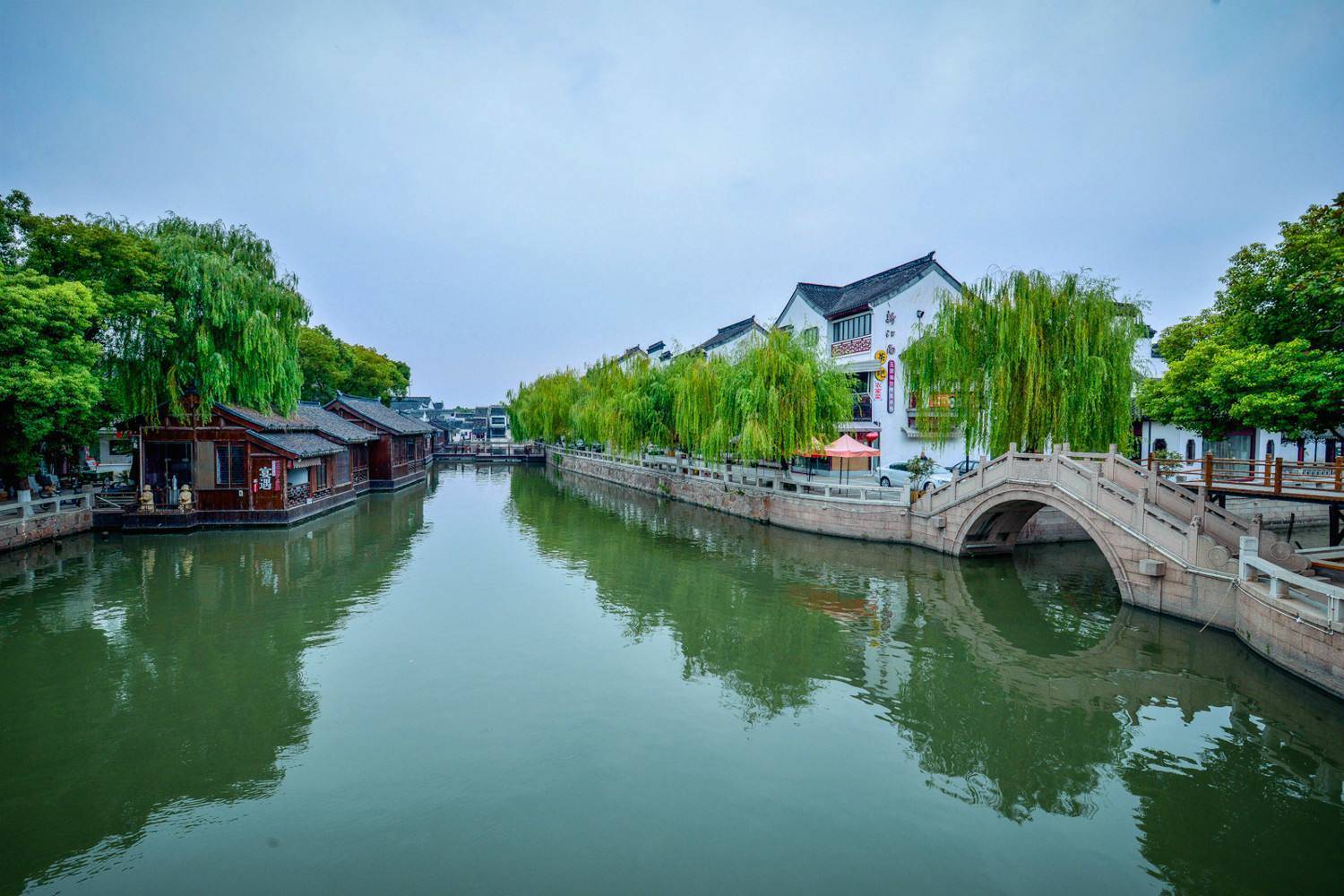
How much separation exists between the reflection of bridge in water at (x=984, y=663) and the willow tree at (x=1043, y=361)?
3485 mm

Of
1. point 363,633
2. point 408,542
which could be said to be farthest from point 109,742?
point 408,542

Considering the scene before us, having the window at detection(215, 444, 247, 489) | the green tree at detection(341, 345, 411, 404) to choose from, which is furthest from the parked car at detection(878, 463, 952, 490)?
the green tree at detection(341, 345, 411, 404)

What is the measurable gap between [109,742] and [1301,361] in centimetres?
1849

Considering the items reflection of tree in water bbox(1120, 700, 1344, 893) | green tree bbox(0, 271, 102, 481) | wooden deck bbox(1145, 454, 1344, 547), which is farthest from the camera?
green tree bbox(0, 271, 102, 481)

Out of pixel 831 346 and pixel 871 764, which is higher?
pixel 831 346

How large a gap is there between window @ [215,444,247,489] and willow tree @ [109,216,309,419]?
48.2 inches

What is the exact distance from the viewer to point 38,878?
524cm

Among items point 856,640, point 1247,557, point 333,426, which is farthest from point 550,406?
point 1247,557

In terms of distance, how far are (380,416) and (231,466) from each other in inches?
592

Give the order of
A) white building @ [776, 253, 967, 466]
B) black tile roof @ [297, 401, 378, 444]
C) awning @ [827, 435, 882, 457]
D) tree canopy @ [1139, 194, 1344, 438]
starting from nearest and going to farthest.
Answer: tree canopy @ [1139, 194, 1344, 438]
awning @ [827, 435, 882, 457]
black tile roof @ [297, 401, 378, 444]
white building @ [776, 253, 967, 466]

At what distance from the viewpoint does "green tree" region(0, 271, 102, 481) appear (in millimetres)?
14391

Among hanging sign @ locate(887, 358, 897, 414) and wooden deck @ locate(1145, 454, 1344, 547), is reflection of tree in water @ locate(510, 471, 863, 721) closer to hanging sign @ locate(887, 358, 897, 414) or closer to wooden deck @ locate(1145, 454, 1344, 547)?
wooden deck @ locate(1145, 454, 1344, 547)

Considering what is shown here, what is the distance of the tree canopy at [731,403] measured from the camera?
22.1 meters

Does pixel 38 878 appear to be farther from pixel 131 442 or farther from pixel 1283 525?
pixel 1283 525
